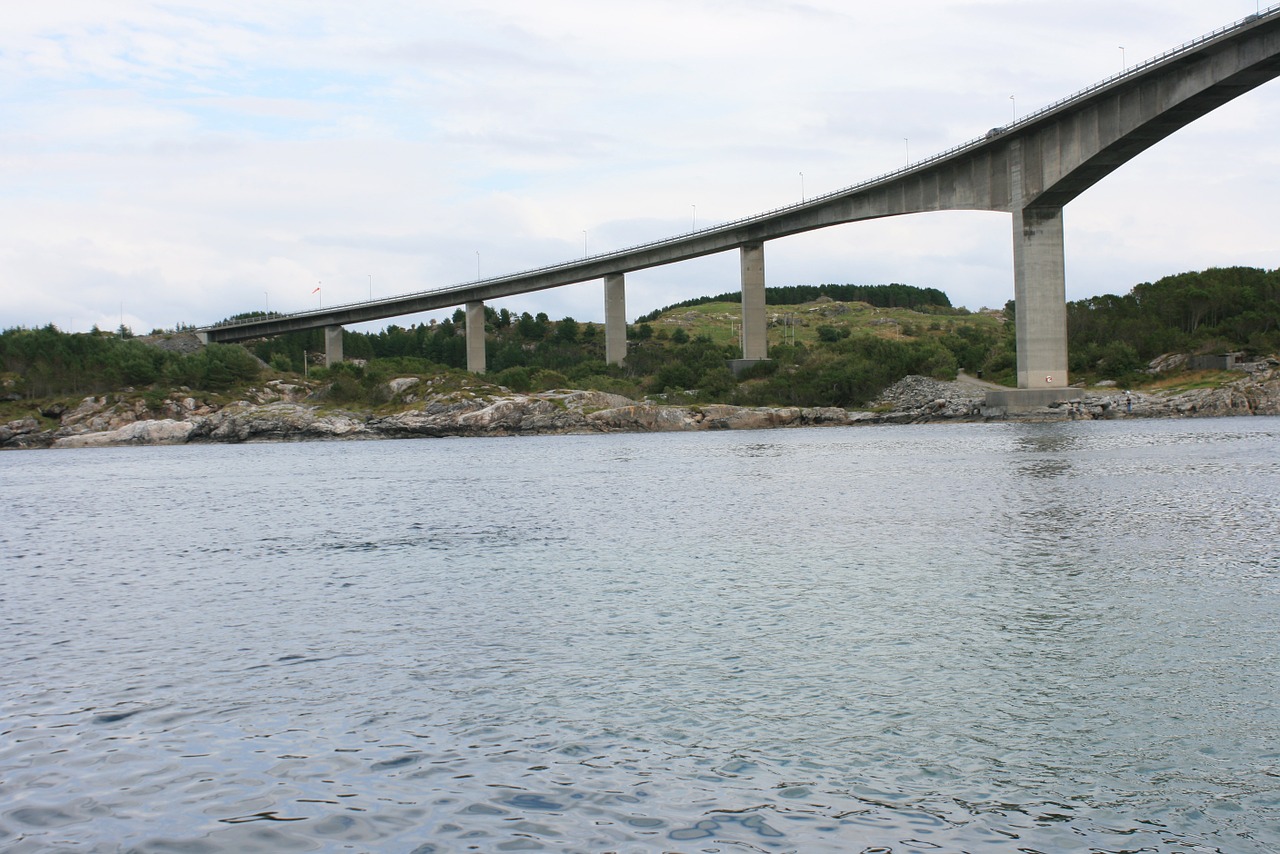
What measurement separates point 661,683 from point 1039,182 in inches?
2865

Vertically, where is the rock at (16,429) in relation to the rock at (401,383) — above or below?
below

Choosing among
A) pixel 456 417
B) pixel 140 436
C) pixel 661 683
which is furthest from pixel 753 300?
pixel 661 683

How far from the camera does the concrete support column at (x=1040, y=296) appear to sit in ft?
257

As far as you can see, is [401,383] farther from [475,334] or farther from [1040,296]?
[1040,296]

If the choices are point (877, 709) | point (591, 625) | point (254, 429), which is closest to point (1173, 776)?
point (877, 709)

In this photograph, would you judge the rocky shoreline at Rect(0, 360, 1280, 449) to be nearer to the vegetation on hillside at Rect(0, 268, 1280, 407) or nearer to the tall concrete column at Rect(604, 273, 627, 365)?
the vegetation on hillside at Rect(0, 268, 1280, 407)

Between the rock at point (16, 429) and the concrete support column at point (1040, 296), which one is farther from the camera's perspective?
the rock at point (16, 429)

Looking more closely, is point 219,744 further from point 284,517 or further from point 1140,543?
point 284,517

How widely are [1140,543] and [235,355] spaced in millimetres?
117844

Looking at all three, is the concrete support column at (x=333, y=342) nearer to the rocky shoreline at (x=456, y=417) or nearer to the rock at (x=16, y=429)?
the rocky shoreline at (x=456, y=417)

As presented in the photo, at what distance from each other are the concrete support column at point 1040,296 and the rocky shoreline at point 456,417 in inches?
311

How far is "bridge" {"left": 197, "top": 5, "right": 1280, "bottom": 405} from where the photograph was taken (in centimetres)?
6178

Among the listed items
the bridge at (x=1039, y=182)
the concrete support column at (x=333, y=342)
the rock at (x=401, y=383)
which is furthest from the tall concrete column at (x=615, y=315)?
the concrete support column at (x=333, y=342)

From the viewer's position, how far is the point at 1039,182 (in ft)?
248
